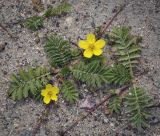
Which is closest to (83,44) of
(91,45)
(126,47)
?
(91,45)

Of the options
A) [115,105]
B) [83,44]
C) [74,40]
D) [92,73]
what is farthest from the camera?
[74,40]

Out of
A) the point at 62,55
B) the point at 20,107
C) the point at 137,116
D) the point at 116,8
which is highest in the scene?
the point at 116,8

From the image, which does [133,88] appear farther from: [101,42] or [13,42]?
[13,42]

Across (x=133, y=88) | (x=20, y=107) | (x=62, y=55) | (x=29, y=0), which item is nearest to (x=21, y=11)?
(x=29, y=0)

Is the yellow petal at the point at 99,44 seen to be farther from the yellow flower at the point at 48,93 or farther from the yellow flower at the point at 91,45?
the yellow flower at the point at 48,93

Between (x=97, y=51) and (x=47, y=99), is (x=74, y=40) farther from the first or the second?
(x=47, y=99)
